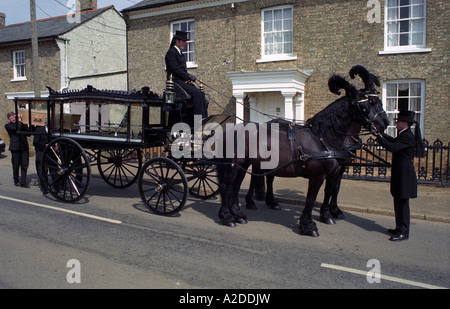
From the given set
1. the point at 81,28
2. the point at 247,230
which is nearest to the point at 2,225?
the point at 247,230

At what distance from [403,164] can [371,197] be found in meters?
3.27

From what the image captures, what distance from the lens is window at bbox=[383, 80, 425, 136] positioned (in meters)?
12.5

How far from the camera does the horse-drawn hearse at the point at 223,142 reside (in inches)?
233

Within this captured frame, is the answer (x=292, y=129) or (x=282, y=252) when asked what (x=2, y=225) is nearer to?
(x=282, y=252)

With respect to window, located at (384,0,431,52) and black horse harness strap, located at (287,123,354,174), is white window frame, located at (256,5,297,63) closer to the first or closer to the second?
window, located at (384,0,431,52)

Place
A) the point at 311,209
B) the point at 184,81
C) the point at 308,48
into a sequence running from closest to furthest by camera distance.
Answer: the point at 311,209 → the point at 184,81 → the point at 308,48

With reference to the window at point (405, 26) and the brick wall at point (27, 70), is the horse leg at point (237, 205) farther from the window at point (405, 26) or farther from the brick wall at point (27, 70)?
the brick wall at point (27, 70)

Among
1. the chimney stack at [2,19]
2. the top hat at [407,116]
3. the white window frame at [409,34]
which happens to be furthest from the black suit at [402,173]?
the chimney stack at [2,19]

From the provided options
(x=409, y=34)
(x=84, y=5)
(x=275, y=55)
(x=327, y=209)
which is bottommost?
(x=327, y=209)

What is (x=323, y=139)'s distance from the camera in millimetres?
6062

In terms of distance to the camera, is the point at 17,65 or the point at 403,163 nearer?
the point at 403,163

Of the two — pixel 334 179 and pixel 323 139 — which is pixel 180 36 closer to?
pixel 323 139

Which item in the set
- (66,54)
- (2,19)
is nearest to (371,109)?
(66,54)

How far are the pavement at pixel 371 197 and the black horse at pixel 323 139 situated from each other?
2070 mm
